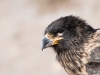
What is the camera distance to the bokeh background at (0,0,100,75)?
→ 12.9 metres

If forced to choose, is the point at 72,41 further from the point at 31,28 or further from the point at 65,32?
the point at 31,28

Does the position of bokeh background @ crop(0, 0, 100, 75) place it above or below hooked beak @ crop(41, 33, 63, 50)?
above

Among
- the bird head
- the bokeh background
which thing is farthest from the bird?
the bokeh background

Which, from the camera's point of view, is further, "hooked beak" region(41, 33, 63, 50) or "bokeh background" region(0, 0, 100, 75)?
"bokeh background" region(0, 0, 100, 75)

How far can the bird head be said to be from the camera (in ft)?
24.2

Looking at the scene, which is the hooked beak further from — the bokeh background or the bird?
the bokeh background

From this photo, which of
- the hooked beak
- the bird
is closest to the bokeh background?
the bird

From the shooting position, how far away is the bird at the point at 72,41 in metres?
7.38

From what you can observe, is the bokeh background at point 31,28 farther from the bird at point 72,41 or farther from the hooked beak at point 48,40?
the hooked beak at point 48,40

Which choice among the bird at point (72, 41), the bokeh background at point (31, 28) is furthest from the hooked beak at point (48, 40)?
the bokeh background at point (31, 28)

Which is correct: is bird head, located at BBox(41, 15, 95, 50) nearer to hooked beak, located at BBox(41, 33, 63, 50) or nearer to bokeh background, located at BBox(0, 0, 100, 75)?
hooked beak, located at BBox(41, 33, 63, 50)

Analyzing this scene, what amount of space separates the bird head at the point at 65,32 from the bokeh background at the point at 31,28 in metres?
4.63

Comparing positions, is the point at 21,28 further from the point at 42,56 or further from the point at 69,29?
the point at 69,29

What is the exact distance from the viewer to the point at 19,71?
1284 centimetres
